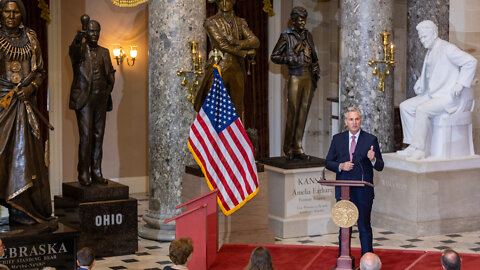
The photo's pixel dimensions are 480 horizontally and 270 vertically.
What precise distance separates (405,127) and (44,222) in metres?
5.33

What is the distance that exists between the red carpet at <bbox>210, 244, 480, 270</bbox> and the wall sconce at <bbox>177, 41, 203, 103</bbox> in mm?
2491

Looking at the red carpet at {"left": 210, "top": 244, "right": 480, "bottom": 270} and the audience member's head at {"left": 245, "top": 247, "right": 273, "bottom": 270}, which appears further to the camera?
the red carpet at {"left": 210, "top": 244, "right": 480, "bottom": 270}

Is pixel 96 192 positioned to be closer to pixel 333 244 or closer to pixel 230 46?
pixel 230 46

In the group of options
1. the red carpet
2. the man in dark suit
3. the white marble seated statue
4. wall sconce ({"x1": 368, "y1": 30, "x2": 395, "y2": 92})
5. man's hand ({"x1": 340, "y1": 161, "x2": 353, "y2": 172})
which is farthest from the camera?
wall sconce ({"x1": 368, "y1": 30, "x2": 395, "y2": 92})

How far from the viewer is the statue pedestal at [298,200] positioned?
11297 millimetres

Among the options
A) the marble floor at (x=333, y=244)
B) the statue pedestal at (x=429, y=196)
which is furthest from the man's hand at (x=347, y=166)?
the statue pedestal at (x=429, y=196)

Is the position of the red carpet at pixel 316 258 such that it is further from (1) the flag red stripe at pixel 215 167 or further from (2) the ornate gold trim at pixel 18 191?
(2) the ornate gold trim at pixel 18 191

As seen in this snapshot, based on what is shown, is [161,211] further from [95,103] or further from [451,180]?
[451,180]

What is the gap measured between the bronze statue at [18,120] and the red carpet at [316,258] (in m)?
1.93

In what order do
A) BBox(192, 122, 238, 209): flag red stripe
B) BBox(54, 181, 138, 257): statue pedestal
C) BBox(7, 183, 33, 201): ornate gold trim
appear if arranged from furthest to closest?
BBox(54, 181, 138, 257): statue pedestal
BBox(192, 122, 238, 209): flag red stripe
BBox(7, 183, 33, 201): ornate gold trim

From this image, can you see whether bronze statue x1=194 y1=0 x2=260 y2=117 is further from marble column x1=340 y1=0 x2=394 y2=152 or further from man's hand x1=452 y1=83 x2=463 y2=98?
man's hand x1=452 y1=83 x2=463 y2=98

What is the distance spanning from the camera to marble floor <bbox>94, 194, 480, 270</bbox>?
31.3 ft

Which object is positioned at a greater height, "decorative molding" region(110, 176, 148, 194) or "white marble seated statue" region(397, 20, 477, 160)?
"white marble seated statue" region(397, 20, 477, 160)

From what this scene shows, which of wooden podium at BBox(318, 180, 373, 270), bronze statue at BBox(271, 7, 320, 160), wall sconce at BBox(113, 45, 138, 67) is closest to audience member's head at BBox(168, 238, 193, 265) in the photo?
wooden podium at BBox(318, 180, 373, 270)
